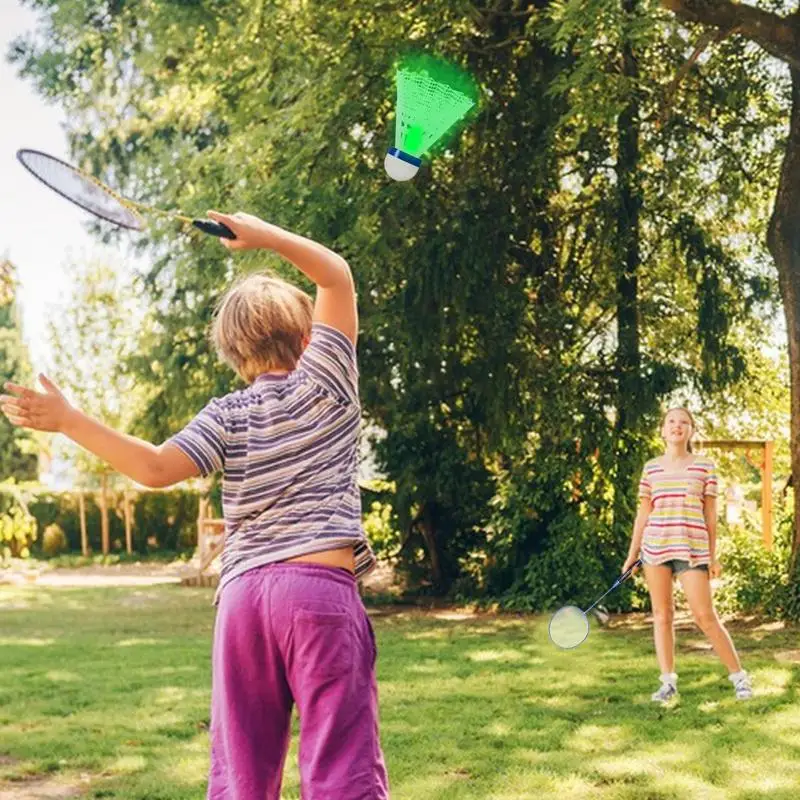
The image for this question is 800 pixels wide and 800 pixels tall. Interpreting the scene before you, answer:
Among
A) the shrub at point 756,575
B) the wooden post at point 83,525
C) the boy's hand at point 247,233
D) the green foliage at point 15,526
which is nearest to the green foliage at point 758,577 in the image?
the shrub at point 756,575

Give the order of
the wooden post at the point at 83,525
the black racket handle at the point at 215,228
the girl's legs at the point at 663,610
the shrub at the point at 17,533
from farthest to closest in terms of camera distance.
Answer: the wooden post at the point at 83,525, the shrub at the point at 17,533, the girl's legs at the point at 663,610, the black racket handle at the point at 215,228

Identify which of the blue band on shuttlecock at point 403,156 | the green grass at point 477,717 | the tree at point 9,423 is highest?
the tree at point 9,423

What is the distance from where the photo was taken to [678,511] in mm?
8133

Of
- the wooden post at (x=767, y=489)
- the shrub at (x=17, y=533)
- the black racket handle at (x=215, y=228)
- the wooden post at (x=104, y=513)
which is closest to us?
the black racket handle at (x=215, y=228)

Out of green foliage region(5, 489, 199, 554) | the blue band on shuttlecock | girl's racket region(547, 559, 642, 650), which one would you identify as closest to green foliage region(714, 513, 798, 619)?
girl's racket region(547, 559, 642, 650)

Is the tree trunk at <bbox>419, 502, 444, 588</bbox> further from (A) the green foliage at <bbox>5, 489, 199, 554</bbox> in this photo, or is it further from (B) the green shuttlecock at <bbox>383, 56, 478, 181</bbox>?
(A) the green foliage at <bbox>5, 489, 199, 554</bbox>

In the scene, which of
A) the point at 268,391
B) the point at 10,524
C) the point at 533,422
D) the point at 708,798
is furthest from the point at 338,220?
the point at 10,524

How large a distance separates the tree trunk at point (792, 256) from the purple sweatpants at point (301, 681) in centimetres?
1028

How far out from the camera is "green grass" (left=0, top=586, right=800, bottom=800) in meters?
5.95

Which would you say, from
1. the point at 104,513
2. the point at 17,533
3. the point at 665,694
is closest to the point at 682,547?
the point at 665,694

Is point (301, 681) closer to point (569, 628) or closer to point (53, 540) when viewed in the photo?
point (569, 628)

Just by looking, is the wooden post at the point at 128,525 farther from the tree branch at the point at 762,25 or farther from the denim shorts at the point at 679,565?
the denim shorts at the point at 679,565

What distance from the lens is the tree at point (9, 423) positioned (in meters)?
36.8

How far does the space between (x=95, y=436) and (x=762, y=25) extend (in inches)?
409
